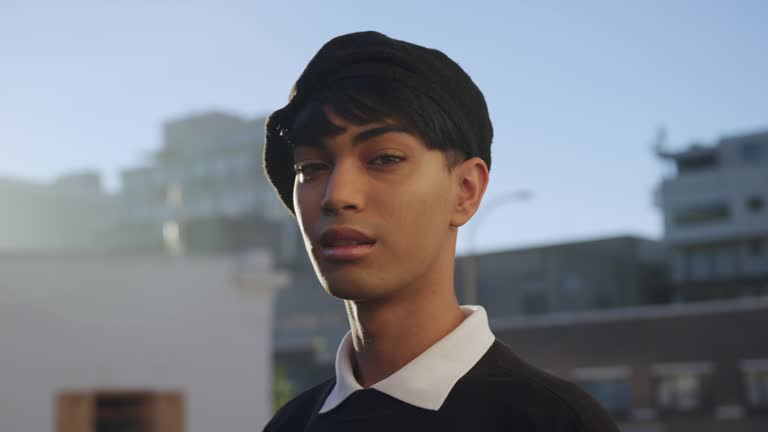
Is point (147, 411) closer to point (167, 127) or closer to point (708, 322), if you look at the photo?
point (708, 322)

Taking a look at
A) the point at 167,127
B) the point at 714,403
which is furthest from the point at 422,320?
the point at 167,127

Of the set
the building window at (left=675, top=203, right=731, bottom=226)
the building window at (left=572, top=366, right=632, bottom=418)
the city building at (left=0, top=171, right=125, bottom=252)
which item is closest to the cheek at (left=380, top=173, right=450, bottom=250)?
the building window at (left=572, top=366, right=632, bottom=418)

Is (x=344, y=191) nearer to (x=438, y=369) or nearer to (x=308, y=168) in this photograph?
(x=308, y=168)

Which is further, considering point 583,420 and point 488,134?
point 488,134

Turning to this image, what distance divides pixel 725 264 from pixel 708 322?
860 inches

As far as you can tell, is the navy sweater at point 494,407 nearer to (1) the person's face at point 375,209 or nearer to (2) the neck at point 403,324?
(2) the neck at point 403,324

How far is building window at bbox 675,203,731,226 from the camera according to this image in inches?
2484

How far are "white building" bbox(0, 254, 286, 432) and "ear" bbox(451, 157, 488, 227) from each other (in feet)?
57.1

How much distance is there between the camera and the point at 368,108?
2.30 meters

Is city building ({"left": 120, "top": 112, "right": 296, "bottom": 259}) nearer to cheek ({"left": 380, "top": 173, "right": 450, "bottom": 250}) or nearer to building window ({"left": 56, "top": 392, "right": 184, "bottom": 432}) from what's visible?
building window ({"left": 56, "top": 392, "right": 184, "bottom": 432})

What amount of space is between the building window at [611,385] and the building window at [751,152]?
867 inches

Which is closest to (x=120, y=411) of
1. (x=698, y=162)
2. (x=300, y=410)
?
(x=300, y=410)

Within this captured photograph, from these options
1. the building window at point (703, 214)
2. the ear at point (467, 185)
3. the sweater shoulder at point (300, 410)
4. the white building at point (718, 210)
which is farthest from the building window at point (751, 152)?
the ear at point (467, 185)

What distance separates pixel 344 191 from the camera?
2.27m
